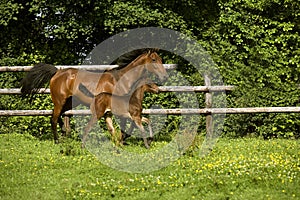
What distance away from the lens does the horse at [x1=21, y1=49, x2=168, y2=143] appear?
10156 millimetres

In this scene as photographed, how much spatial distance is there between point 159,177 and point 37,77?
4920 millimetres

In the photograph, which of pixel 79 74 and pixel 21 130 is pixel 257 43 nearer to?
pixel 79 74

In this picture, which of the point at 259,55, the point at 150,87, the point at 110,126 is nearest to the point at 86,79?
the point at 110,126

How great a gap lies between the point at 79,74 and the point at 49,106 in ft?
10.4

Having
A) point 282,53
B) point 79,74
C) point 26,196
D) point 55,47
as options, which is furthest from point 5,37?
Result: point 26,196

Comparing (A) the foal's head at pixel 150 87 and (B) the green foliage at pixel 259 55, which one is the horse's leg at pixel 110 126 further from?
(B) the green foliage at pixel 259 55

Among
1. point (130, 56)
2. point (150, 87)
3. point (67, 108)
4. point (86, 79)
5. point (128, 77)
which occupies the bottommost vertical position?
point (67, 108)

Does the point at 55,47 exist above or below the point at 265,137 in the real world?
above

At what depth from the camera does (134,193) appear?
6.62 m

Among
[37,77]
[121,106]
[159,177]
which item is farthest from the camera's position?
[37,77]

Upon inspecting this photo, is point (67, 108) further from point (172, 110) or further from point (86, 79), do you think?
point (172, 110)

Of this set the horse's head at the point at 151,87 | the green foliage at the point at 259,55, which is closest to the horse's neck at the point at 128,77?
the horse's head at the point at 151,87

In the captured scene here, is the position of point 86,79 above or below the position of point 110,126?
above

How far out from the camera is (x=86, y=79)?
1049cm
